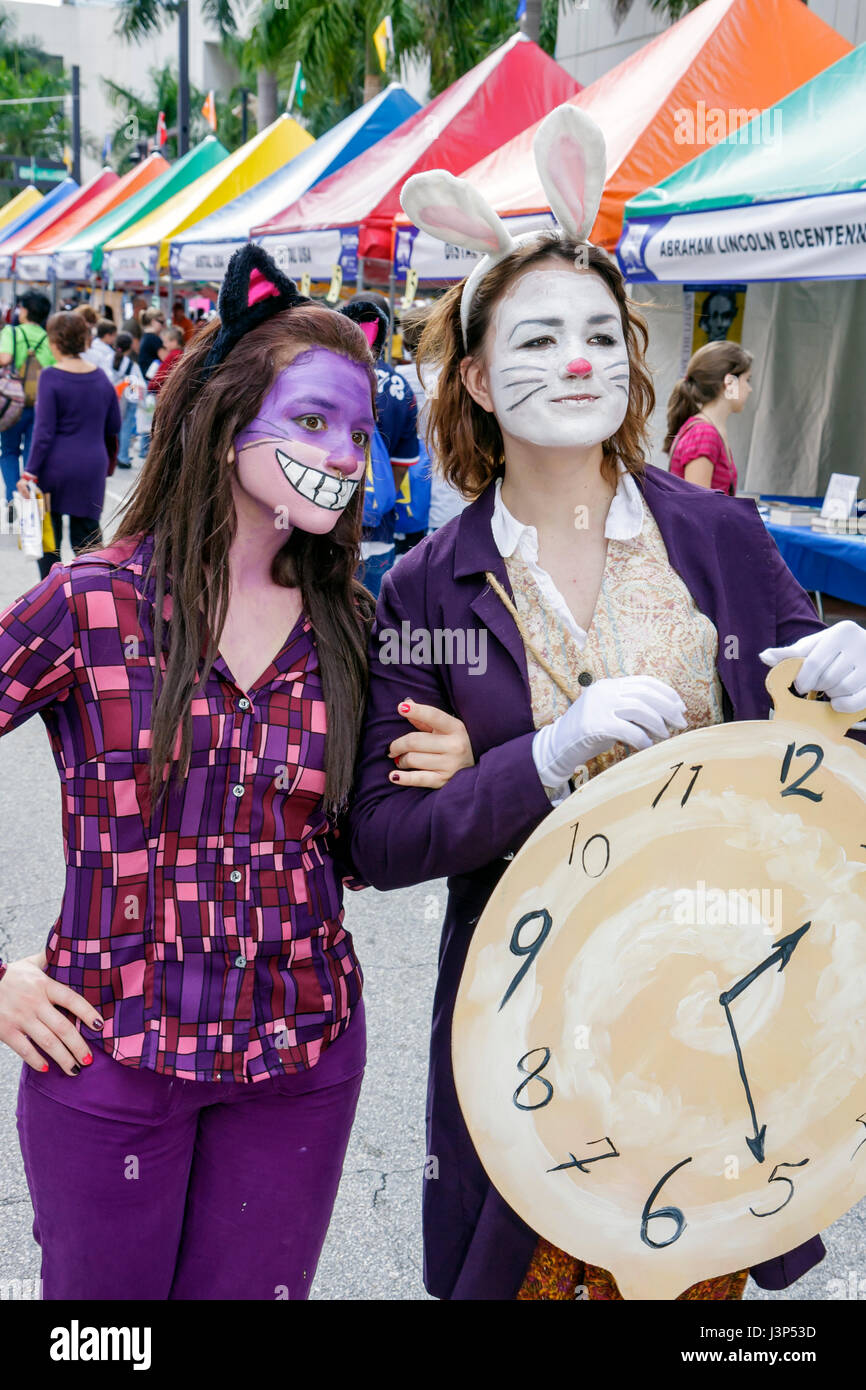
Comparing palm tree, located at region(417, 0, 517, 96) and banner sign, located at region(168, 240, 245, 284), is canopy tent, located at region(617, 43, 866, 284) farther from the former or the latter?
palm tree, located at region(417, 0, 517, 96)

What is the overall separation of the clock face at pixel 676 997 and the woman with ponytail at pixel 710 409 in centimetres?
461

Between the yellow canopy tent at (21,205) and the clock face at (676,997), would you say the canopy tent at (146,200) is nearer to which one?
the yellow canopy tent at (21,205)

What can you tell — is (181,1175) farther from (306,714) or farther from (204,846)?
(306,714)

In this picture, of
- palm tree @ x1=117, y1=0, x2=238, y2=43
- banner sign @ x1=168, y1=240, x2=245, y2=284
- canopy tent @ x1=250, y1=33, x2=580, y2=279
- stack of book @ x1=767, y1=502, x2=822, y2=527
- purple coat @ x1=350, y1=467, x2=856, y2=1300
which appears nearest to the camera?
purple coat @ x1=350, y1=467, x2=856, y2=1300

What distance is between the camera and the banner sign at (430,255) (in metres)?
7.48

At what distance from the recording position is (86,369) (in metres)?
7.47

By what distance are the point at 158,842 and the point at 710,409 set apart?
16.8ft

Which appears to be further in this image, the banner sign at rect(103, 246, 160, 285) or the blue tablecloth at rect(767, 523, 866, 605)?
the banner sign at rect(103, 246, 160, 285)

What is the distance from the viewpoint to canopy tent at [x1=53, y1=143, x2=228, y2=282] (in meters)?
18.5

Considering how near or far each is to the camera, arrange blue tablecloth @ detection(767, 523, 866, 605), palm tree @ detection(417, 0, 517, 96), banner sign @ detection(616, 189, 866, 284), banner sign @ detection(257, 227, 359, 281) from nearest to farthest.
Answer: banner sign @ detection(616, 189, 866, 284) < blue tablecloth @ detection(767, 523, 866, 605) < banner sign @ detection(257, 227, 359, 281) < palm tree @ detection(417, 0, 517, 96)

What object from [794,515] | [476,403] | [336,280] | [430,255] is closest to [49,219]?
[336,280]

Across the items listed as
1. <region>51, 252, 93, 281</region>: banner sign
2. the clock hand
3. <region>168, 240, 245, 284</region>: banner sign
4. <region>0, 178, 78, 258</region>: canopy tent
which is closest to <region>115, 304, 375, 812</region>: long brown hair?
the clock hand

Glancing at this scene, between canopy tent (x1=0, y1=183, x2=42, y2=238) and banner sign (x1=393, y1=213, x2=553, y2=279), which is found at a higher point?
canopy tent (x1=0, y1=183, x2=42, y2=238)

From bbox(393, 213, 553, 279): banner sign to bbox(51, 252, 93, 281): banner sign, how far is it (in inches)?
465
